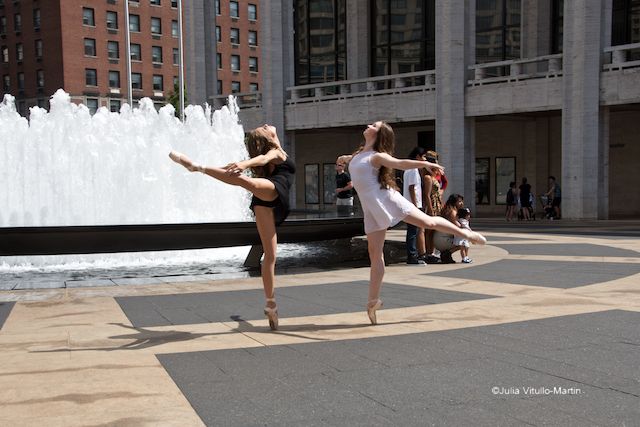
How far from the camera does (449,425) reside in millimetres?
3605

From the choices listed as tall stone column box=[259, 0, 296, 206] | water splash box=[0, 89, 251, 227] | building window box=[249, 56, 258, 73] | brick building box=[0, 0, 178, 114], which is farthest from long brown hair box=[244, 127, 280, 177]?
building window box=[249, 56, 258, 73]

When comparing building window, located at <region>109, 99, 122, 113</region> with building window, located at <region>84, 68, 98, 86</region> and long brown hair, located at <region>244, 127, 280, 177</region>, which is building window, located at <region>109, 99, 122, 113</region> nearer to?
building window, located at <region>84, 68, 98, 86</region>

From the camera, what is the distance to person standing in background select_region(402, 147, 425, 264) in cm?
1063

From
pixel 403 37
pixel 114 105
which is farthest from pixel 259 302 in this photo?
pixel 114 105

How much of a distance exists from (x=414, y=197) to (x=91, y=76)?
231 feet

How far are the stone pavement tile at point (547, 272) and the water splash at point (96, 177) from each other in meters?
6.15

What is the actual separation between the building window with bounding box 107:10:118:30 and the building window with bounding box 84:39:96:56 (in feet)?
9.94

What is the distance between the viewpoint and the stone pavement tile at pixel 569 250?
12561mm

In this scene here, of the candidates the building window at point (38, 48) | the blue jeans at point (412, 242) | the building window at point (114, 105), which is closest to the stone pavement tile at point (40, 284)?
the blue jeans at point (412, 242)

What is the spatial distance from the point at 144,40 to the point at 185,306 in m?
76.9

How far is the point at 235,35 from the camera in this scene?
280 ft

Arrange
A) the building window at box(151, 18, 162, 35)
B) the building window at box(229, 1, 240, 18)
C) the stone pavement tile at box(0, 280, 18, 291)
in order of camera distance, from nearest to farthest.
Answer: the stone pavement tile at box(0, 280, 18, 291)
the building window at box(151, 18, 162, 35)
the building window at box(229, 1, 240, 18)

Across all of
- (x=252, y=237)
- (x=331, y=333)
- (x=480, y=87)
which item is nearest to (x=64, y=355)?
(x=331, y=333)

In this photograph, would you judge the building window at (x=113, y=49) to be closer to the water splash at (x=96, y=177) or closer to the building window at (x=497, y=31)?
the building window at (x=497, y=31)
